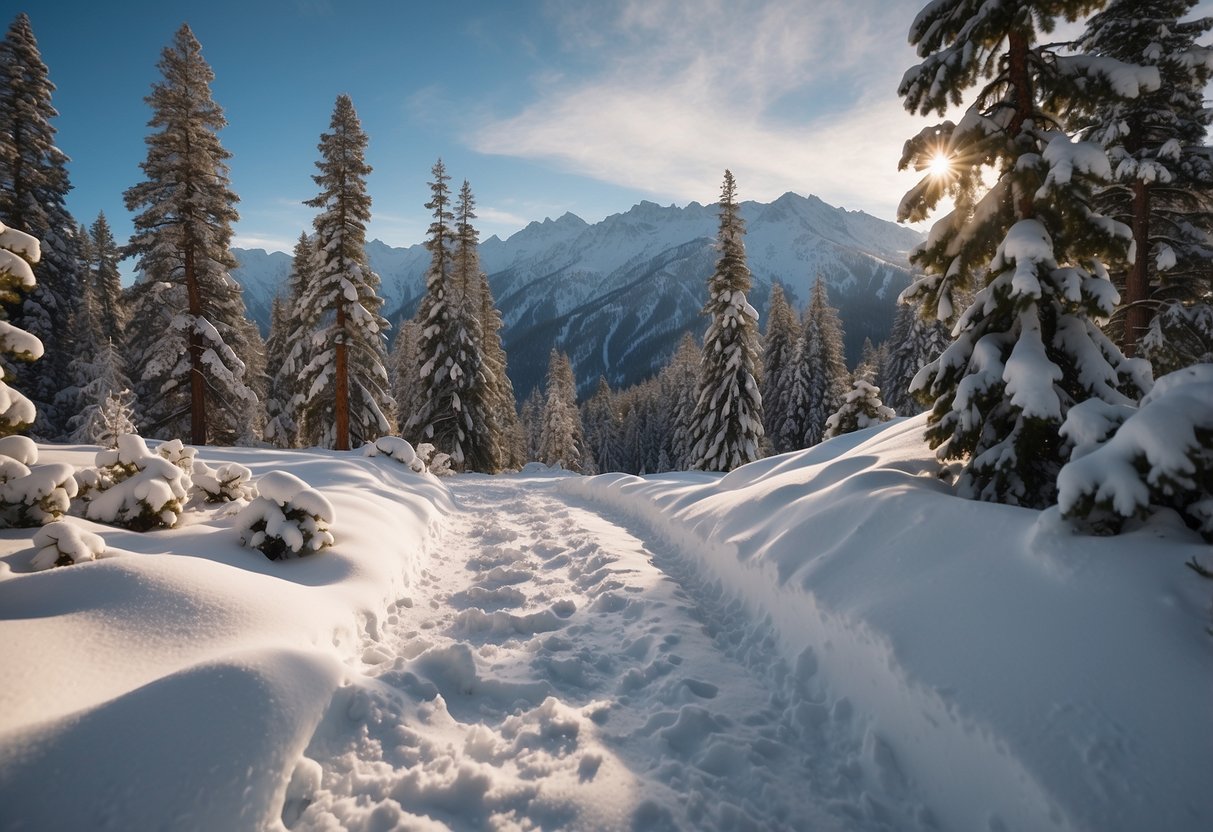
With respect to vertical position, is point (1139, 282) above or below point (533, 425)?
above

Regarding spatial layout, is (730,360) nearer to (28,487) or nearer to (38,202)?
(28,487)

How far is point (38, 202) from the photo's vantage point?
22.9 meters

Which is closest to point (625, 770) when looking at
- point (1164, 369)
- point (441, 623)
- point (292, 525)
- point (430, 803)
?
point (430, 803)

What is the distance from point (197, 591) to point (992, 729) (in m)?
6.10

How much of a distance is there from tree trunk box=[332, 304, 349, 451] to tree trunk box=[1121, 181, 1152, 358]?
2412 cm

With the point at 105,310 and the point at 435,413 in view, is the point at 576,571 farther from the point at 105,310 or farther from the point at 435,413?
the point at 105,310

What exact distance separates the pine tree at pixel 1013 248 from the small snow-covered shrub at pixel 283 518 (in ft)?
25.9

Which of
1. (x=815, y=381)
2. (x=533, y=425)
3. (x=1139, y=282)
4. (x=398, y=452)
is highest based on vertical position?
(x=1139, y=282)

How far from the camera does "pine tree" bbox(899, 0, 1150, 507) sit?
5219 millimetres

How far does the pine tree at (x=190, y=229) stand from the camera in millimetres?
16625

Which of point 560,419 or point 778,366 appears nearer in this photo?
point 778,366

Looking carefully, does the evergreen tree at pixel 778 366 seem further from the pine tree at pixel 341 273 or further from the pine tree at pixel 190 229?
the pine tree at pixel 190 229

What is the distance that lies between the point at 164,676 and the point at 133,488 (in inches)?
174

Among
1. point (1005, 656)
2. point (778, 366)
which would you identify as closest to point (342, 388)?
point (1005, 656)
